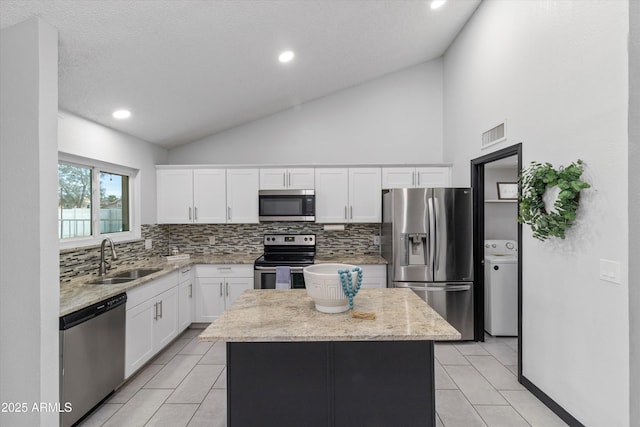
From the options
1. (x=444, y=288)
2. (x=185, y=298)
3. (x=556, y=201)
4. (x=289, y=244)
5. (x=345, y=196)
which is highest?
(x=345, y=196)

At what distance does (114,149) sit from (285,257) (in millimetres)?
2324

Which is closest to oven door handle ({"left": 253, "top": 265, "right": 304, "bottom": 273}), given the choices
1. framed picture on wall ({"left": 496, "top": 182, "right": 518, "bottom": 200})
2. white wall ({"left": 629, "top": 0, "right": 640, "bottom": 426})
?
framed picture on wall ({"left": 496, "top": 182, "right": 518, "bottom": 200})

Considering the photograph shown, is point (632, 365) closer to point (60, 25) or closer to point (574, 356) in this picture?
point (574, 356)

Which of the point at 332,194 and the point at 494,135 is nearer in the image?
the point at 494,135

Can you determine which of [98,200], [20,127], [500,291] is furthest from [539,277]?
[98,200]

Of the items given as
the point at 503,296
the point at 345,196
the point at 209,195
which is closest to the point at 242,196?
the point at 209,195

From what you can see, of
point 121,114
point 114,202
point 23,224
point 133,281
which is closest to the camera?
point 23,224

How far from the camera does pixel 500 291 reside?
3.97 metres

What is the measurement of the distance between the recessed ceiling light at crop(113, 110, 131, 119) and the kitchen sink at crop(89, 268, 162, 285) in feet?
5.15

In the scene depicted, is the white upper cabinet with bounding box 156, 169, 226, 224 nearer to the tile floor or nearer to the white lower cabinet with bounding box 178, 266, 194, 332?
the white lower cabinet with bounding box 178, 266, 194, 332

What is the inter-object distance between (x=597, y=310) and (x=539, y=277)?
1.93ft

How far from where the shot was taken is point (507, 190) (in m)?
4.73

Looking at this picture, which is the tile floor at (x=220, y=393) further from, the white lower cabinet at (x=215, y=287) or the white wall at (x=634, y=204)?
the white wall at (x=634, y=204)

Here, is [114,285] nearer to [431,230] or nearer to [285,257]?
[285,257]
